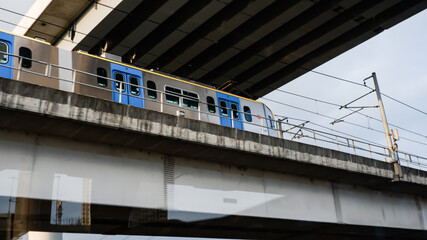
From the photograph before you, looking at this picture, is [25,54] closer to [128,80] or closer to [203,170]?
[128,80]

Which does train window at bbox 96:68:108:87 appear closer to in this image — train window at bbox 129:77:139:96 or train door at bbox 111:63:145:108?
train door at bbox 111:63:145:108

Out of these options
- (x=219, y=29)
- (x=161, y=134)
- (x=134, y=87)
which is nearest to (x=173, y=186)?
(x=161, y=134)

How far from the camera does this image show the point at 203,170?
1445cm

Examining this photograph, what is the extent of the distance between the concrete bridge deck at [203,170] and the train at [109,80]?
1.08m

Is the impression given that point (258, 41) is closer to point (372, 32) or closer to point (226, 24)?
point (226, 24)

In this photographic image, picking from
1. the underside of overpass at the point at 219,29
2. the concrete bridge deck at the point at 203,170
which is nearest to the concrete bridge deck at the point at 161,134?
the concrete bridge deck at the point at 203,170

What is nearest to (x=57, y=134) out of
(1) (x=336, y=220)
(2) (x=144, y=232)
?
(2) (x=144, y=232)

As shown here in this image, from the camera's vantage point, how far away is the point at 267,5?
83.4 ft

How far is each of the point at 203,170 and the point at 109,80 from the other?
634 centimetres

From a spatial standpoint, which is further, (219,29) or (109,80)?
(219,29)

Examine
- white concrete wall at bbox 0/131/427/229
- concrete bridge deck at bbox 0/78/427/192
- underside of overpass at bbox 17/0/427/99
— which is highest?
underside of overpass at bbox 17/0/427/99

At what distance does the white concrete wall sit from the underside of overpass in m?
12.4

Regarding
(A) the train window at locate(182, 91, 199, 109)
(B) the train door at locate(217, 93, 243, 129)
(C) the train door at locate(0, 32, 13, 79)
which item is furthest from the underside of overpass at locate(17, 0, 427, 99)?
(C) the train door at locate(0, 32, 13, 79)

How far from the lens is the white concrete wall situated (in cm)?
1133
